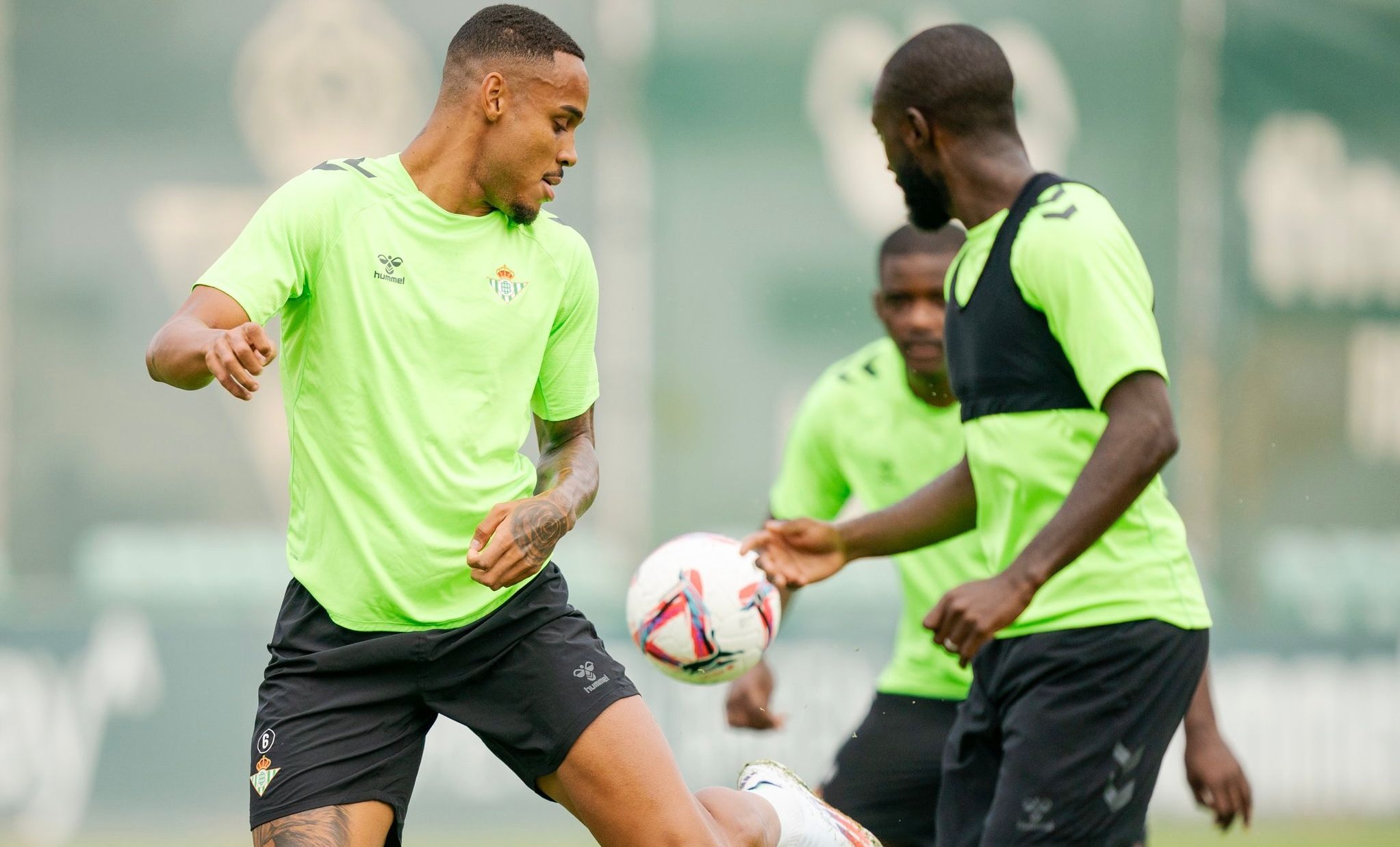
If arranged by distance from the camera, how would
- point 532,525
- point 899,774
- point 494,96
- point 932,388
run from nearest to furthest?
point 532,525 < point 494,96 < point 899,774 < point 932,388

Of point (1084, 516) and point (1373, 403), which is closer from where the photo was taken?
point (1084, 516)

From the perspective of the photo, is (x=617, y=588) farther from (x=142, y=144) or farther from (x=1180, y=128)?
(x=1180, y=128)

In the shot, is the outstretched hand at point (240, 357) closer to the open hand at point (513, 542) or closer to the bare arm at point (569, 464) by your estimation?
the open hand at point (513, 542)

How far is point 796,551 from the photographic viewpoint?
4.39 meters

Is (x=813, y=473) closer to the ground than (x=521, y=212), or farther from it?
closer to the ground

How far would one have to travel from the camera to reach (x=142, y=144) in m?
11.9

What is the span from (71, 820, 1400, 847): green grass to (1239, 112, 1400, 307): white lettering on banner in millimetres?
3969

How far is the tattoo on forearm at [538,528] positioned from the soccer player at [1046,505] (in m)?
0.48

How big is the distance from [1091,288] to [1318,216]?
9541 mm

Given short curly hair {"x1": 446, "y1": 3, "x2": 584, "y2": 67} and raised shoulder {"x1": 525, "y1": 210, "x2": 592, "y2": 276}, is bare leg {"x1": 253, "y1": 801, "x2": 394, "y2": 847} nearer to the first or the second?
raised shoulder {"x1": 525, "y1": 210, "x2": 592, "y2": 276}

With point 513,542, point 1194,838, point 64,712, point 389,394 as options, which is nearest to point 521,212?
point 389,394

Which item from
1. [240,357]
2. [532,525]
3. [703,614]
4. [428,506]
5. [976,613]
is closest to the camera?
[240,357]

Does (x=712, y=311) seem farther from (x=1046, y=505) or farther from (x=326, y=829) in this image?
(x=326, y=829)

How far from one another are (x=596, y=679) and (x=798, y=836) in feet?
3.16
